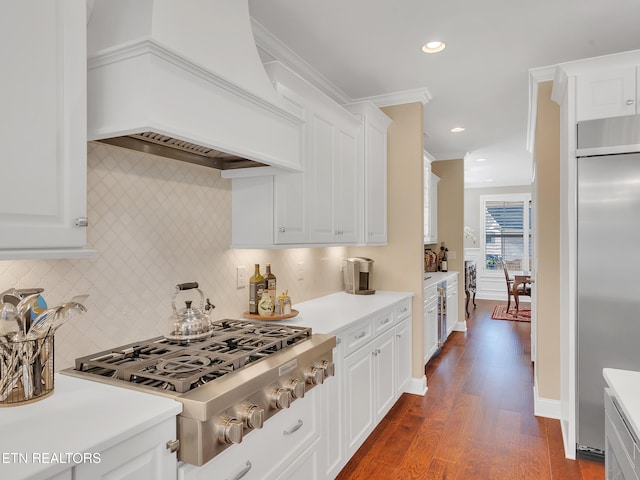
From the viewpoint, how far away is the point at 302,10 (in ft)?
7.53

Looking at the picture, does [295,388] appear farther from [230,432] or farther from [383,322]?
[383,322]

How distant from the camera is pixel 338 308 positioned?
2.91m

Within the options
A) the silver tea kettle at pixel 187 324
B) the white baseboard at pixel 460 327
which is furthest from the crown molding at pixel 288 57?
the white baseboard at pixel 460 327

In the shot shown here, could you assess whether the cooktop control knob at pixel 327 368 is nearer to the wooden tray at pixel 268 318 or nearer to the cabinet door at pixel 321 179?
the wooden tray at pixel 268 318

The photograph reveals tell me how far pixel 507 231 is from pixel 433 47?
752 cm

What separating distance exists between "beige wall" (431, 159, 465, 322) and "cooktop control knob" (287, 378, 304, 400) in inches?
196

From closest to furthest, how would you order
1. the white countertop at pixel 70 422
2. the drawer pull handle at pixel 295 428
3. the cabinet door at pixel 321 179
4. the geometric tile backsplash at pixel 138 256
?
1. the white countertop at pixel 70 422
2. the geometric tile backsplash at pixel 138 256
3. the drawer pull handle at pixel 295 428
4. the cabinet door at pixel 321 179

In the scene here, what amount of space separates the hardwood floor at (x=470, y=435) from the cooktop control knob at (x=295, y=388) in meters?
1.08

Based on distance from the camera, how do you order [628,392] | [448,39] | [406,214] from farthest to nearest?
1. [406,214]
2. [448,39]
3. [628,392]

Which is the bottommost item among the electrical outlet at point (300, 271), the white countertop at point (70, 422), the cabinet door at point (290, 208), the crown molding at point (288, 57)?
the white countertop at point (70, 422)

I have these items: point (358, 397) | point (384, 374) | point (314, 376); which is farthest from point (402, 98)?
point (314, 376)

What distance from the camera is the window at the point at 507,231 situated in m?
9.05

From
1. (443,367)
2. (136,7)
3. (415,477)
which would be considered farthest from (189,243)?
(443,367)

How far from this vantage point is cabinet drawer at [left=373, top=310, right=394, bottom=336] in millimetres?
2846
